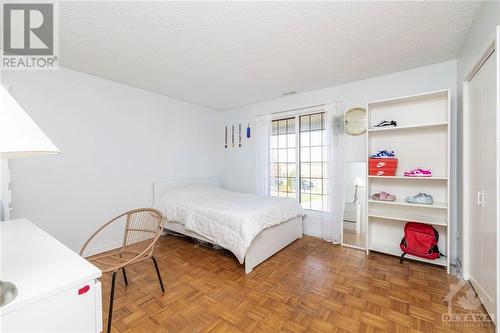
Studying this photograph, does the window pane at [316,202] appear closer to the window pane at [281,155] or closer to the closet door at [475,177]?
the window pane at [281,155]

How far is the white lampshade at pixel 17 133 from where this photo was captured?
0.72m

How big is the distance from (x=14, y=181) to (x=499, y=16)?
4669mm

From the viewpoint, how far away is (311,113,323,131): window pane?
3783 millimetres

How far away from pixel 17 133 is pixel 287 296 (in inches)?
87.8

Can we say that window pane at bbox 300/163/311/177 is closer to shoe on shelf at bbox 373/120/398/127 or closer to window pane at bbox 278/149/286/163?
window pane at bbox 278/149/286/163

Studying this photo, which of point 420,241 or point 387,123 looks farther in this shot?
point 387,123

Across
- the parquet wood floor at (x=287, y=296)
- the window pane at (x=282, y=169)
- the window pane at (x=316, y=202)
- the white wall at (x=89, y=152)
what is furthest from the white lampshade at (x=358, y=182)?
the white wall at (x=89, y=152)

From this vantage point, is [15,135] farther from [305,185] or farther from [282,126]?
[282,126]

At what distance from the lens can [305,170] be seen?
397cm

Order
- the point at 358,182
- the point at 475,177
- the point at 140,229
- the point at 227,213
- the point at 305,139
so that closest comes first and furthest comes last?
1. the point at 475,177
2. the point at 140,229
3. the point at 227,213
4. the point at 358,182
5. the point at 305,139

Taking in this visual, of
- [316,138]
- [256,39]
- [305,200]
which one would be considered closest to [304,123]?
[316,138]

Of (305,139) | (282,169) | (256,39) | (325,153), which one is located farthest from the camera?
(282,169)

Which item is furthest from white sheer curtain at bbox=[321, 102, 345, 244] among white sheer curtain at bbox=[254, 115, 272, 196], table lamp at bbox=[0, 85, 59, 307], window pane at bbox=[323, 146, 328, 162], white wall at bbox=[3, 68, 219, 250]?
table lamp at bbox=[0, 85, 59, 307]

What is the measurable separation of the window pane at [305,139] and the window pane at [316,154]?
0.14 meters
